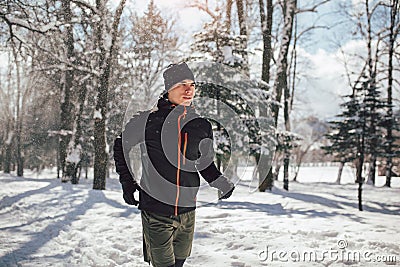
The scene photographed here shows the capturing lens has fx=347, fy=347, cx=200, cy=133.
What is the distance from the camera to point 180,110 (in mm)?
2441

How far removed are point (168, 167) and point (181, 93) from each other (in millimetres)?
564

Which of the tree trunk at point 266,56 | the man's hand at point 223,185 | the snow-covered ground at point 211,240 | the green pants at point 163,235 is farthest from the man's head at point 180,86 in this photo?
the tree trunk at point 266,56

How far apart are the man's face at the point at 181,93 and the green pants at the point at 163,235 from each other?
2.62ft

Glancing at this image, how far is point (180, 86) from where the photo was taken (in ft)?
8.31

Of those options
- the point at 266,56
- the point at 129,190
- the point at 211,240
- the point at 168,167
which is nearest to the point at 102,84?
the point at 266,56

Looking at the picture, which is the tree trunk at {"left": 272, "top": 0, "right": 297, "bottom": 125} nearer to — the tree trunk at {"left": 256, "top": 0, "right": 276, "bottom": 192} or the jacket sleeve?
the tree trunk at {"left": 256, "top": 0, "right": 276, "bottom": 192}

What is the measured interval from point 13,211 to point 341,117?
2078cm

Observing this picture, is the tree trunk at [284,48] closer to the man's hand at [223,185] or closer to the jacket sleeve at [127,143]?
the man's hand at [223,185]

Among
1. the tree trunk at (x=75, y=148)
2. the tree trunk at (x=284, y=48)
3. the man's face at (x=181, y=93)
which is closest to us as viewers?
the man's face at (x=181, y=93)

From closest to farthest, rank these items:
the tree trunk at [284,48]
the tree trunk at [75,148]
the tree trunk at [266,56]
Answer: the tree trunk at [266,56]
the tree trunk at [284,48]
the tree trunk at [75,148]

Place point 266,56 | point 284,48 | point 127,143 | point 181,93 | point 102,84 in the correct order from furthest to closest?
point 284,48 → point 266,56 → point 102,84 → point 181,93 → point 127,143

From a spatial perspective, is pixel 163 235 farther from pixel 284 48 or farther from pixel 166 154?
pixel 284 48

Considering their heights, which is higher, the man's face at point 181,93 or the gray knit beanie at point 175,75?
the gray knit beanie at point 175,75

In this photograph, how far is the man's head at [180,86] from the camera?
2.51 meters
